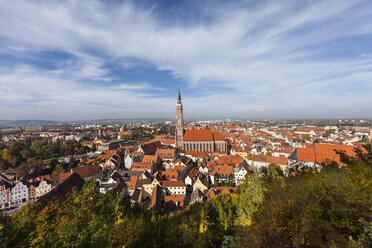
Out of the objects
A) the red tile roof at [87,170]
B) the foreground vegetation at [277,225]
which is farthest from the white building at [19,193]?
the foreground vegetation at [277,225]

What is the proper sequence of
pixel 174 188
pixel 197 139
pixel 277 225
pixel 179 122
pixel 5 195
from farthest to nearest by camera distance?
pixel 179 122, pixel 197 139, pixel 5 195, pixel 174 188, pixel 277 225

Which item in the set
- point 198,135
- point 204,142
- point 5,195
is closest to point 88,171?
point 5,195

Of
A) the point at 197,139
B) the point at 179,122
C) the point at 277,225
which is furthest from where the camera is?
the point at 179,122

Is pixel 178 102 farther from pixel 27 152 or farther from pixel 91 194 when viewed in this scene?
pixel 27 152

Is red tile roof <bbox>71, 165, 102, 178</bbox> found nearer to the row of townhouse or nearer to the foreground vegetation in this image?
the row of townhouse

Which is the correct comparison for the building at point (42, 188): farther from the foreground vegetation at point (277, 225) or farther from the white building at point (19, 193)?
the foreground vegetation at point (277, 225)

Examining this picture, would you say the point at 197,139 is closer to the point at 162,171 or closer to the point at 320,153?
the point at 162,171

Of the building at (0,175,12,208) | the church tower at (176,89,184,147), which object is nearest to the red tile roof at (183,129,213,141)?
the church tower at (176,89,184,147)

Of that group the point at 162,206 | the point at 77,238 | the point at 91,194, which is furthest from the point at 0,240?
the point at 162,206

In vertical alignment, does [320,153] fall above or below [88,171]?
above
